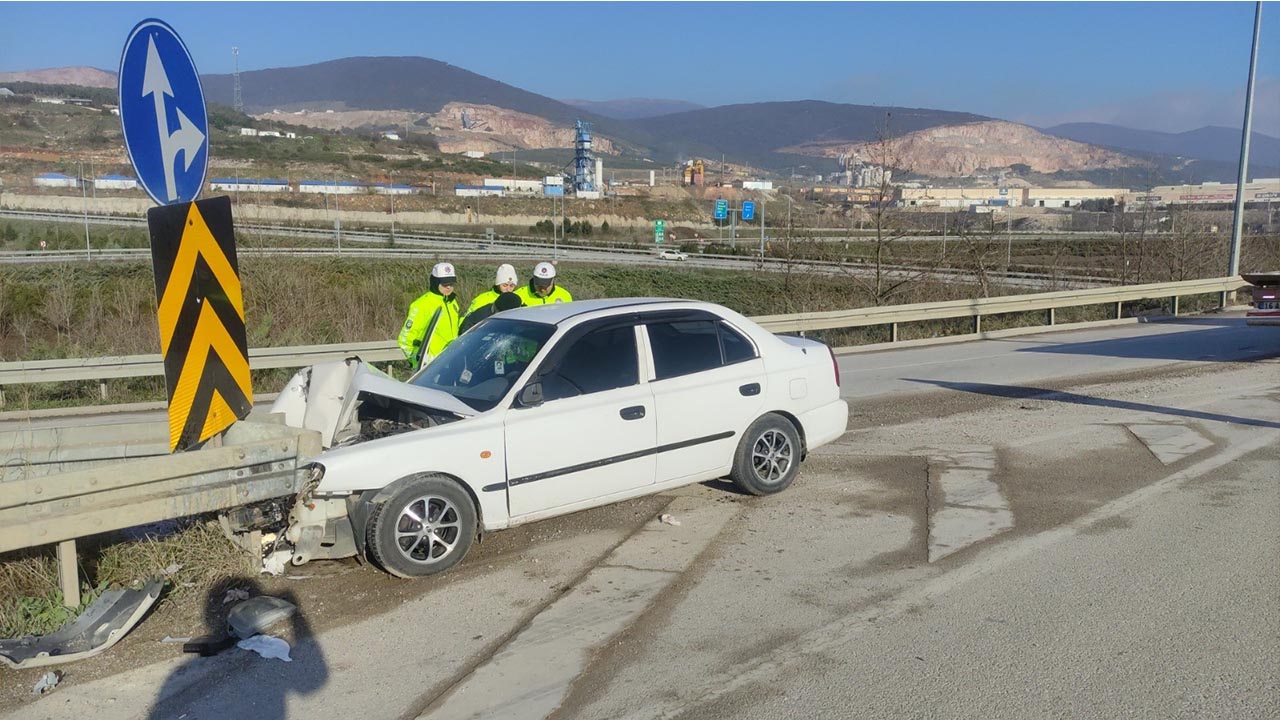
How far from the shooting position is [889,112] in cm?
2538

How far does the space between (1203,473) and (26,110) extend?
231 ft

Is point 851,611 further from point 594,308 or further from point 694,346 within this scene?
point 594,308

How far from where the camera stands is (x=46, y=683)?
4453 mm

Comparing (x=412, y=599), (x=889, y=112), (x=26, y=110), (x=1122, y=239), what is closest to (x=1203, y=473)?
(x=412, y=599)

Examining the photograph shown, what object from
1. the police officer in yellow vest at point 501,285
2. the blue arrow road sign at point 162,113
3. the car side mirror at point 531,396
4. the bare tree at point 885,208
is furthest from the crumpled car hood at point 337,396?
the bare tree at point 885,208

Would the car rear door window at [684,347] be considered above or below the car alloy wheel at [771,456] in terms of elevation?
above

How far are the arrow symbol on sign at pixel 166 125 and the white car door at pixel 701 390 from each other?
10.5ft

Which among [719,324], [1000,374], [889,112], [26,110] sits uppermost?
[26,110]

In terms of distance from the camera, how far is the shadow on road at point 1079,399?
401 inches

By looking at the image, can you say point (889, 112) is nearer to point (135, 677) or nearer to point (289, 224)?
point (135, 677)

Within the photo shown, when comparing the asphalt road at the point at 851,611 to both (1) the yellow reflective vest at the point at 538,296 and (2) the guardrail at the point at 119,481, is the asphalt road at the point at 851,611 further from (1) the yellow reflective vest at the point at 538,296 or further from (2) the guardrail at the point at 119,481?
(1) the yellow reflective vest at the point at 538,296

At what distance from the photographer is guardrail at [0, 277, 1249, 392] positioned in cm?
1352

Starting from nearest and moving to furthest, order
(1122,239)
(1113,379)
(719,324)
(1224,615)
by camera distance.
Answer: (1224,615) → (719,324) → (1113,379) → (1122,239)

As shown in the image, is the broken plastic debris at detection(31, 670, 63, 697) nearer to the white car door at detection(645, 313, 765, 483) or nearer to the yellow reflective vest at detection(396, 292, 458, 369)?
the white car door at detection(645, 313, 765, 483)
